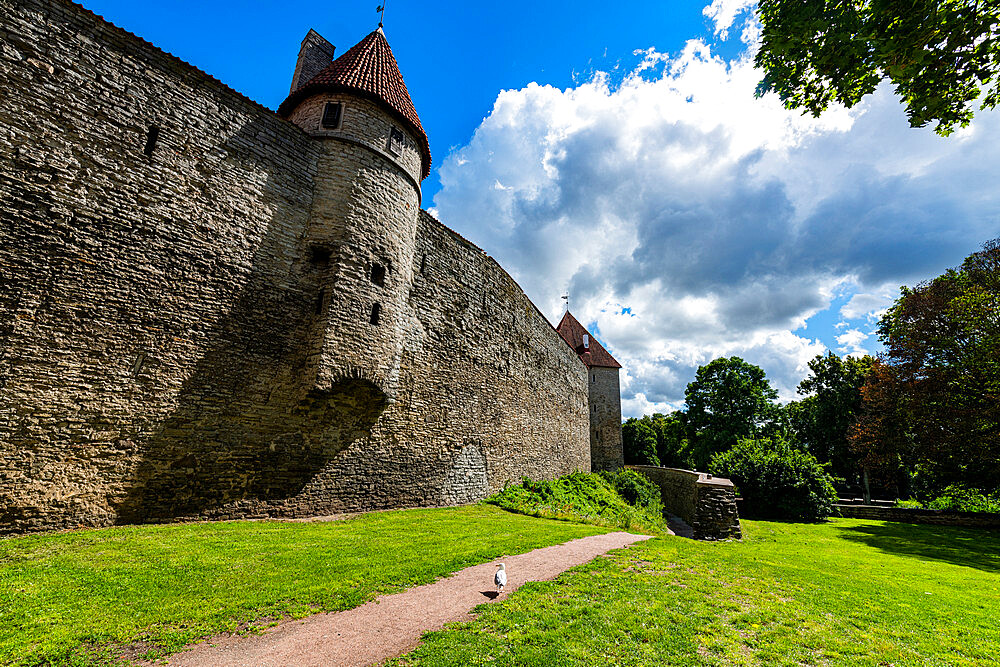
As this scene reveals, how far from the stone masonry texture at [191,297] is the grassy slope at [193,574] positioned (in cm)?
128

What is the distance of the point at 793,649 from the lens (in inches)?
154

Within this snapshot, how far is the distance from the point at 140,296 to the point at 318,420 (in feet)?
A: 14.6

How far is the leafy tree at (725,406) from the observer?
3612 centimetres

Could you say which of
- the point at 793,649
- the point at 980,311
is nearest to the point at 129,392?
the point at 793,649

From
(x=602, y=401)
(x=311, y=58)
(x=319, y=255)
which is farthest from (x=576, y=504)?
(x=602, y=401)

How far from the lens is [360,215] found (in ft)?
36.6

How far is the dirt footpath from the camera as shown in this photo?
3584mm

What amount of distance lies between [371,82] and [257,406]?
966 cm

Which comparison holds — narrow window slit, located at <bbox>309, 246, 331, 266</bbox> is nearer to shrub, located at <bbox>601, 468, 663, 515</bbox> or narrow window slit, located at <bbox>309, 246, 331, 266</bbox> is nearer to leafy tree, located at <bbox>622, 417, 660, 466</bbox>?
shrub, located at <bbox>601, 468, 663, 515</bbox>

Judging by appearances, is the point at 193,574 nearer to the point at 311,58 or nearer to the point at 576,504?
the point at 576,504

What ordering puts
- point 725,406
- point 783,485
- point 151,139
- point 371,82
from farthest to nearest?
point 725,406, point 783,485, point 371,82, point 151,139

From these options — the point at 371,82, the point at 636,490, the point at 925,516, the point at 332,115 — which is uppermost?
the point at 371,82

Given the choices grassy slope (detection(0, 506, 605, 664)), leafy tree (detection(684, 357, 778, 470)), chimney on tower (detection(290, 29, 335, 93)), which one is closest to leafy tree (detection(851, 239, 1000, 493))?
leafy tree (detection(684, 357, 778, 470))

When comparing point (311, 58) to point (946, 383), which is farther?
point (946, 383)
